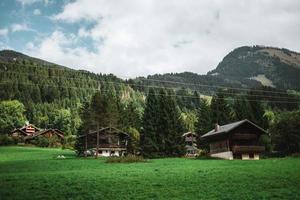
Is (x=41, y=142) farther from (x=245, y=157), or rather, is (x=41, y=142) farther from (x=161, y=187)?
(x=161, y=187)

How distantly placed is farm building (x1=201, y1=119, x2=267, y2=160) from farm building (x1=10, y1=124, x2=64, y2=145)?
2487 inches

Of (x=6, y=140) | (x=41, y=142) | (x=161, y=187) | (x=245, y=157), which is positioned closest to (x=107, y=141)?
(x=41, y=142)

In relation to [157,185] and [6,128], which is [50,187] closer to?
[157,185]

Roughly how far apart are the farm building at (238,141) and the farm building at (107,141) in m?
24.8

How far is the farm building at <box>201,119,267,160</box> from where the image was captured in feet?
230

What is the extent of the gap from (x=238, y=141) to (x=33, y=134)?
271 feet

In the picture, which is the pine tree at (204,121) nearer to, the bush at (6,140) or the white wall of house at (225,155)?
the white wall of house at (225,155)

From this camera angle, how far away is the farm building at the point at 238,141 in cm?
7019

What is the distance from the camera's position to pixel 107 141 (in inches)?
3666

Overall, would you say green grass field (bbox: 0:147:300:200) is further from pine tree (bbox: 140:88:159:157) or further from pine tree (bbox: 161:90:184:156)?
pine tree (bbox: 161:90:184:156)

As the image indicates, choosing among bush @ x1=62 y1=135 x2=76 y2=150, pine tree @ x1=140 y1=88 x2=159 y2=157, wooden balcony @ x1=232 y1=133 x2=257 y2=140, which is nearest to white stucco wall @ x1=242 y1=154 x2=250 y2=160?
wooden balcony @ x1=232 y1=133 x2=257 y2=140

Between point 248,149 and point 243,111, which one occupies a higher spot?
point 243,111

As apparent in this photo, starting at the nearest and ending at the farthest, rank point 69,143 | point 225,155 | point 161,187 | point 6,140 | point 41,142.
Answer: point 161,187, point 225,155, point 69,143, point 6,140, point 41,142

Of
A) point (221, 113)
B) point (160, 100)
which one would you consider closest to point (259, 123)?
point (221, 113)
